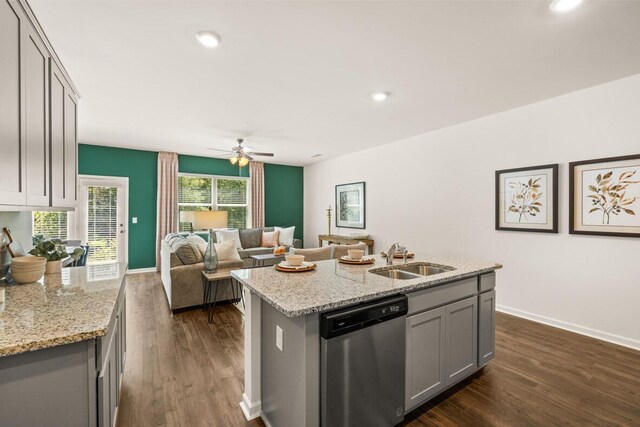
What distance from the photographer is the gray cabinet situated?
1809 mm

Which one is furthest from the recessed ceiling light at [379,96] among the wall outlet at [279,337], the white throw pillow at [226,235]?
the white throw pillow at [226,235]

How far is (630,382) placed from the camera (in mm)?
2242

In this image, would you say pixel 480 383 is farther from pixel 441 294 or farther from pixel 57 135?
pixel 57 135

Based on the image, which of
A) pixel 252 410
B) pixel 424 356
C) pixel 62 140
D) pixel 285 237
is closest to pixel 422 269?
pixel 424 356

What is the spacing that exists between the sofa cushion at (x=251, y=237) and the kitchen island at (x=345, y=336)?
4452 mm

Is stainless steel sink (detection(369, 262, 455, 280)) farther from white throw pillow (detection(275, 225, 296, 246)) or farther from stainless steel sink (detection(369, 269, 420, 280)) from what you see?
white throw pillow (detection(275, 225, 296, 246))

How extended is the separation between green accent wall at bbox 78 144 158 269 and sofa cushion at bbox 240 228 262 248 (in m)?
1.84

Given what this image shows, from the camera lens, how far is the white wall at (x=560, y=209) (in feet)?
9.36

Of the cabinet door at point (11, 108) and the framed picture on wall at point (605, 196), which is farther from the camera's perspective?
the framed picture on wall at point (605, 196)

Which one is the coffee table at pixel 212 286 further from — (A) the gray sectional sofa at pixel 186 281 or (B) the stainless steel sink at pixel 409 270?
(B) the stainless steel sink at pixel 409 270

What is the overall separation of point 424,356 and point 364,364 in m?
0.55

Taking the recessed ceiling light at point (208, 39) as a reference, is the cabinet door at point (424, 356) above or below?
below

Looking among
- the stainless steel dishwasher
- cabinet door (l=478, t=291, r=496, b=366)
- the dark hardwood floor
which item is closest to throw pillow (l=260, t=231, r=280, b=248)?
the dark hardwood floor

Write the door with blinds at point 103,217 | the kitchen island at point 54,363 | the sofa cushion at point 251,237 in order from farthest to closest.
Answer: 1. the sofa cushion at point 251,237
2. the door with blinds at point 103,217
3. the kitchen island at point 54,363
